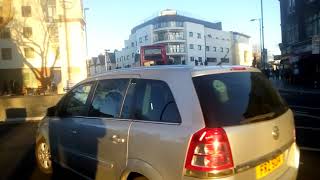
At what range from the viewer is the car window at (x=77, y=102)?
5.66 meters

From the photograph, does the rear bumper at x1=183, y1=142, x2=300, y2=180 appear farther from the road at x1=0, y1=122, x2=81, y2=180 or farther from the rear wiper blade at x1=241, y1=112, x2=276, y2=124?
the road at x1=0, y1=122, x2=81, y2=180

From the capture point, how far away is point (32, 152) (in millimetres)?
9117

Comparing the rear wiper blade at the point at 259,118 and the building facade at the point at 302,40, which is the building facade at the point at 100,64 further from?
the rear wiper blade at the point at 259,118

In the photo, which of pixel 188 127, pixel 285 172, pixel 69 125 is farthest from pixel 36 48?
pixel 188 127

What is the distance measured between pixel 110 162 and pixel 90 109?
2.90 feet

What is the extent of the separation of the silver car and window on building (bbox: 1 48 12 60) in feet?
161

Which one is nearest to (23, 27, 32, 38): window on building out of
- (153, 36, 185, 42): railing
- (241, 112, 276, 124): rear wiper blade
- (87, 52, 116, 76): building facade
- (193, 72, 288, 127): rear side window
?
(87, 52, 116, 76): building facade

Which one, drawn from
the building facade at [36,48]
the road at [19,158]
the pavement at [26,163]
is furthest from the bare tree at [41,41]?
the pavement at [26,163]

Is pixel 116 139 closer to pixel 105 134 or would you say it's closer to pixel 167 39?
pixel 105 134

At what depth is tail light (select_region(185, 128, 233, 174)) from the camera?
3.85 metres

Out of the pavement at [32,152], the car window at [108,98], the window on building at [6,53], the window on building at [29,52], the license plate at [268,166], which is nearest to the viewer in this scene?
the license plate at [268,166]

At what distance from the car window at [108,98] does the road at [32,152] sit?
112cm

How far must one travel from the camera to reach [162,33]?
103 meters

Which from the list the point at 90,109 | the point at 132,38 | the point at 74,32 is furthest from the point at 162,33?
the point at 90,109
